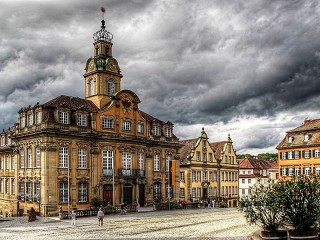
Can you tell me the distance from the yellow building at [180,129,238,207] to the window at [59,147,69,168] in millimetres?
24392

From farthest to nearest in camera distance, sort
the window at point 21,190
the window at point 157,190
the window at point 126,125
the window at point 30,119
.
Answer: the window at point 157,190 < the window at point 126,125 < the window at point 21,190 < the window at point 30,119

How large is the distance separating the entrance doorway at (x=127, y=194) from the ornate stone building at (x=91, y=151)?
122 millimetres

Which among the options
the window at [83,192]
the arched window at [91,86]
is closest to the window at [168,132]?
the arched window at [91,86]

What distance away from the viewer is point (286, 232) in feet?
74.9

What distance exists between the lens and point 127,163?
172 ft

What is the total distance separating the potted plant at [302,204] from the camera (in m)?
21.8

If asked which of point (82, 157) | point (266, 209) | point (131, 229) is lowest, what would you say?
point (131, 229)

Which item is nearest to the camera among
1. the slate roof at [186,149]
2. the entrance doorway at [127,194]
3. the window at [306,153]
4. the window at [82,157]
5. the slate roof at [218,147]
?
the window at [82,157]

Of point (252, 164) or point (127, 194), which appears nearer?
point (127, 194)

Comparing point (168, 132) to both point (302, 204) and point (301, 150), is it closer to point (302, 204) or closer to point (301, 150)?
point (301, 150)

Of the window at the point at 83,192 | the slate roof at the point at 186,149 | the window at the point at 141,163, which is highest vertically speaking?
the slate roof at the point at 186,149

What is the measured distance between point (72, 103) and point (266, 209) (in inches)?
1274

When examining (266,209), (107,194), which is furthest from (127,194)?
(266,209)

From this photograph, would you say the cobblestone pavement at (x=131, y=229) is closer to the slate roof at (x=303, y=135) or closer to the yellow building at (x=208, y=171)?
the yellow building at (x=208, y=171)
